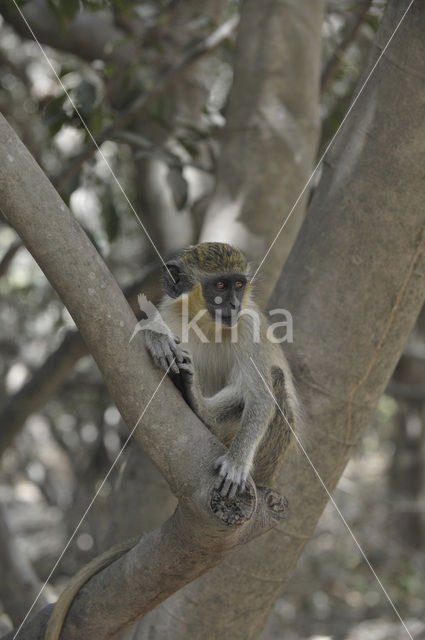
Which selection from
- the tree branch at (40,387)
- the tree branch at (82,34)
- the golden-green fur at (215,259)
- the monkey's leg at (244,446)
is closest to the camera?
the monkey's leg at (244,446)

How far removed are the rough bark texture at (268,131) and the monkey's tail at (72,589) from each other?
1814 millimetres

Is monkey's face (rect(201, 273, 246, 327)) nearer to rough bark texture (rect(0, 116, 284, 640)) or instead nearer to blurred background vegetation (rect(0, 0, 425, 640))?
blurred background vegetation (rect(0, 0, 425, 640))

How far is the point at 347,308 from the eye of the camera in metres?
2.69

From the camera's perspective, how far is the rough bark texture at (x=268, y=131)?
397 centimetres

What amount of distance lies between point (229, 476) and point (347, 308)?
92 cm

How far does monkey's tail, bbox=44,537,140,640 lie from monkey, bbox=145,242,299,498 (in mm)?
571

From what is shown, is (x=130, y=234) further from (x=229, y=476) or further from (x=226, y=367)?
(x=229, y=476)

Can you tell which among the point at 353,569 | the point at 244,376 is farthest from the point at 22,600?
the point at 353,569

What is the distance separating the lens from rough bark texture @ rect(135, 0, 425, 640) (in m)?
2.62

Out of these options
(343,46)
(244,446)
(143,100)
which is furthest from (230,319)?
(343,46)

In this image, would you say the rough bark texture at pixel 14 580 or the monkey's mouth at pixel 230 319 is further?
the rough bark texture at pixel 14 580

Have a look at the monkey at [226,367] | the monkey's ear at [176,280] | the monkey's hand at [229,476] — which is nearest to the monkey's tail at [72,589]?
the monkey at [226,367]

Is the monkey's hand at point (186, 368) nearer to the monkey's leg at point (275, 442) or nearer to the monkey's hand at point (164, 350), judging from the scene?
the monkey's hand at point (164, 350)

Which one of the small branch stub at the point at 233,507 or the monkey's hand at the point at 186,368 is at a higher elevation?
the small branch stub at the point at 233,507
